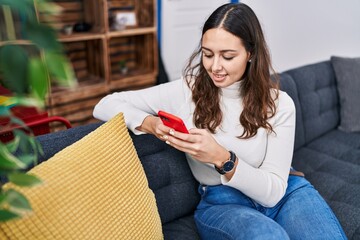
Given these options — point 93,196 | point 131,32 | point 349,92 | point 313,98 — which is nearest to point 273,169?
point 93,196

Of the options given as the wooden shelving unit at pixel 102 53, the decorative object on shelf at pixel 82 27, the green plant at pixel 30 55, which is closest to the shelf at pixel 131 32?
the wooden shelving unit at pixel 102 53

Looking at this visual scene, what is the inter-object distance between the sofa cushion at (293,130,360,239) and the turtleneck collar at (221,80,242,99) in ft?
2.13

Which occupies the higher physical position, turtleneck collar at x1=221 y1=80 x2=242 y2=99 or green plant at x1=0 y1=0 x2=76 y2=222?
green plant at x1=0 y1=0 x2=76 y2=222

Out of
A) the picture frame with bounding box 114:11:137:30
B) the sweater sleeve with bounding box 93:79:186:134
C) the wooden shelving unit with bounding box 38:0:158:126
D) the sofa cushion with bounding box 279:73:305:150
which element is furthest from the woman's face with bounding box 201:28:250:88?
the picture frame with bounding box 114:11:137:30

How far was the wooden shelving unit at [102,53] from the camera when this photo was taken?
2922mm

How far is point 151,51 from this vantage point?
134 inches

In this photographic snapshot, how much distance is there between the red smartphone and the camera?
1.08 m

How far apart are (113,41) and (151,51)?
0.37m

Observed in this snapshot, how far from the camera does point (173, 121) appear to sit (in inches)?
43.3

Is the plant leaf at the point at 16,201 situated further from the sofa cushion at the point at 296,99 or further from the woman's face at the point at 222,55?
the sofa cushion at the point at 296,99

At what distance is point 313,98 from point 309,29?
133 cm

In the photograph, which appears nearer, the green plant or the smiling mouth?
the green plant

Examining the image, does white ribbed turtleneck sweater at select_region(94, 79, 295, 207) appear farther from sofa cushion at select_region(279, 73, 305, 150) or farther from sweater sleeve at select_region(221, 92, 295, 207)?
sofa cushion at select_region(279, 73, 305, 150)

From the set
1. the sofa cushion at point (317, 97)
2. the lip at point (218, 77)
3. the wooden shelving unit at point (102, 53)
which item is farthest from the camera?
the wooden shelving unit at point (102, 53)
